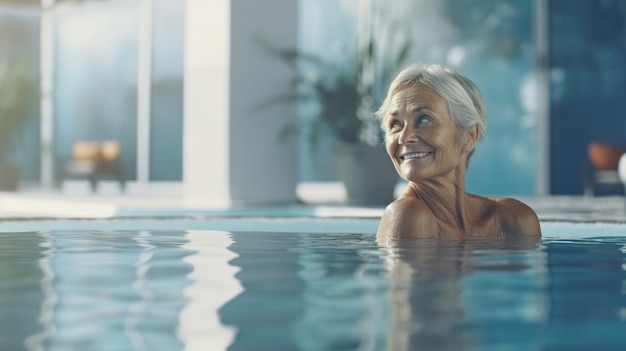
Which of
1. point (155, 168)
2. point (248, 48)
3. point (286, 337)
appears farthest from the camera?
point (155, 168)

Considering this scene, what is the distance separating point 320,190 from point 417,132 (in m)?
8.39

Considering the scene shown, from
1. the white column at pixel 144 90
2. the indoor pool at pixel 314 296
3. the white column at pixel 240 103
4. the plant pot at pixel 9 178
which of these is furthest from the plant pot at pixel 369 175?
the plant pot at pixel 9 178

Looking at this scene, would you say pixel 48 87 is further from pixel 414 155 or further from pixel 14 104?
pixel 414 155

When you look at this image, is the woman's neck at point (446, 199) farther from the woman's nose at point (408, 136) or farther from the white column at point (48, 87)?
the white column at point (48, 87)

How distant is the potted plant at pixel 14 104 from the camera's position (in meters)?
13.5

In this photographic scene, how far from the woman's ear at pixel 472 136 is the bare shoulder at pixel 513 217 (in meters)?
0.35

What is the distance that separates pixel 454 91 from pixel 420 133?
0.54 feet

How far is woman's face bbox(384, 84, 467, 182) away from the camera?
2.92 meters

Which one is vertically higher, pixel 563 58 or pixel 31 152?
pixel 563 58

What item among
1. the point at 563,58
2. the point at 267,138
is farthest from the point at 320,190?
the point at 563,58

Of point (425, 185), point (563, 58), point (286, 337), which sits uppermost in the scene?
point (563, 58)

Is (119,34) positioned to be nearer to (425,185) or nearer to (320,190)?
(320,190)

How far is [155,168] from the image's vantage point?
13.5m

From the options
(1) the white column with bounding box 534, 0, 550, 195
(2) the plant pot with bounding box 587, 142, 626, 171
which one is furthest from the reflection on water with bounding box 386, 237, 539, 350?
(1) the white column with bounding box 534, 0, 550, 195
